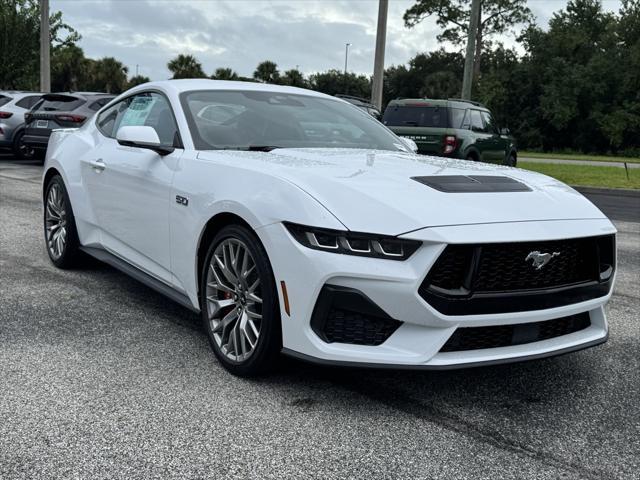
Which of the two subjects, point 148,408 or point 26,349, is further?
point 26,349

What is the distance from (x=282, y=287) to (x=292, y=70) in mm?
72384

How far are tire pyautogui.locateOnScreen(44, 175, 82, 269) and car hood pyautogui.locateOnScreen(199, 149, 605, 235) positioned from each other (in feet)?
6.72

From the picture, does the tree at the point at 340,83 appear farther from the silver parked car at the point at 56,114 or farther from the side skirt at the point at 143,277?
the side skirt at the point at 143,277

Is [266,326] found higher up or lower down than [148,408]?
higher up

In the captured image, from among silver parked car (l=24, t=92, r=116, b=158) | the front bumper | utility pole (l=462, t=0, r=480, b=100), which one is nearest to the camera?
the front bumper

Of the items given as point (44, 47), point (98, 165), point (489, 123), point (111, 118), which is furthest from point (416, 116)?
point (44, 47)

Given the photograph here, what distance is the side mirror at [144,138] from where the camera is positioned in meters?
4.03

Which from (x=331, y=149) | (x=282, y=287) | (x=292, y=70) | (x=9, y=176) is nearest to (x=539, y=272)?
(x=282, y=287)

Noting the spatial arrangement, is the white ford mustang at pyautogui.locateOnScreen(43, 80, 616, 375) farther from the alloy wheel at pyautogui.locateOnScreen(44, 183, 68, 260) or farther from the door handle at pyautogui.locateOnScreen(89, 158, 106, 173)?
the alloy wheel at pyautogui.locateOnScreen(44, 183, 68, 260)

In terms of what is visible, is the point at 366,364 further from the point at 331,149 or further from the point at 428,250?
the point at 331,149

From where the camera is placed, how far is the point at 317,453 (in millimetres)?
2705

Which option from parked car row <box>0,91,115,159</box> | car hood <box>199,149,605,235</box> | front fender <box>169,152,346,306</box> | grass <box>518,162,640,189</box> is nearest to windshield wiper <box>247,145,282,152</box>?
car hood <box>199,149,605,235</box>

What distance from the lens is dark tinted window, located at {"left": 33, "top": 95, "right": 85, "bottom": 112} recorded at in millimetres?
14578

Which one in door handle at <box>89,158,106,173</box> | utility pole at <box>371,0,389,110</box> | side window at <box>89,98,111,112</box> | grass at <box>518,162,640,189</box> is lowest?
grass at <box>518,162,640,189</box>
